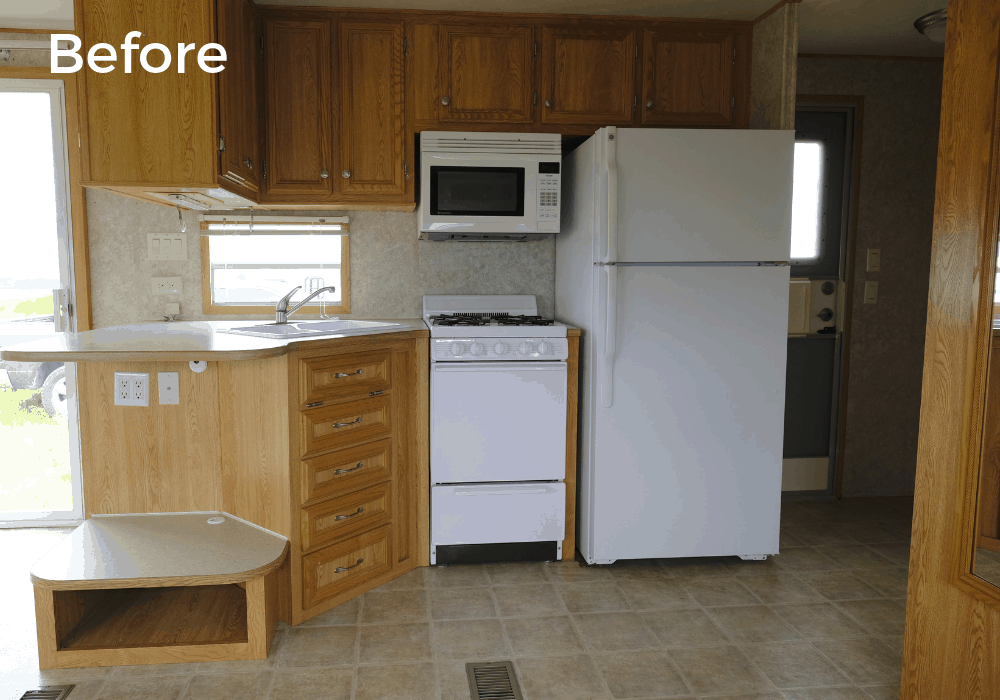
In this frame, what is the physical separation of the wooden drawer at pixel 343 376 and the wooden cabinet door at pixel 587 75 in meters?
1.36

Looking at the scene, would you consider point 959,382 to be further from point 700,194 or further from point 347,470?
point 347,470

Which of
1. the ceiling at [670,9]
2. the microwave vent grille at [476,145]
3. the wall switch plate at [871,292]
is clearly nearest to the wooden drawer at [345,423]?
the microwave vent grille at [476,145]

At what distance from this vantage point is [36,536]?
3168mm

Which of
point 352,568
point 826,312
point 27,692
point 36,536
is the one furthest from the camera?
point 826,312

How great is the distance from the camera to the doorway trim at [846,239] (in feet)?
12.0

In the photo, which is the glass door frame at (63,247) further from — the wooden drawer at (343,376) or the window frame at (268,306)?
the wooden drawer at (343,376)

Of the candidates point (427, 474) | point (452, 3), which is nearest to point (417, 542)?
point (427, 474)

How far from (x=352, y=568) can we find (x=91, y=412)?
1056mm

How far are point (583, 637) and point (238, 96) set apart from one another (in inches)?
92.1

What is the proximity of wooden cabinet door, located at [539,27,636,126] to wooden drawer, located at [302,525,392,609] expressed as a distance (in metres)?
1.96

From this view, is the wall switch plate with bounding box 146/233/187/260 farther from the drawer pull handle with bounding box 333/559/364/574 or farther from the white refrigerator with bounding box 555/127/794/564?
the white refrigerator with bounding box 555/127/794/564

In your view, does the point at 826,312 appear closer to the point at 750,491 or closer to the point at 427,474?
the point at 750,491

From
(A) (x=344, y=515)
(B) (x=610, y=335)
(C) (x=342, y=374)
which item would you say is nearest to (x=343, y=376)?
(C) (x=342, y=374)

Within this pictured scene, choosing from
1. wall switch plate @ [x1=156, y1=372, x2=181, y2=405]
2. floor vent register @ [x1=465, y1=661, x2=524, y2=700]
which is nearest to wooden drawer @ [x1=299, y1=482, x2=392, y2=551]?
wall switch plate @ [x1=156, y1=372, x2=181, y2=405]
